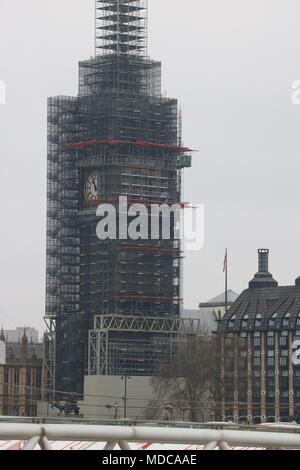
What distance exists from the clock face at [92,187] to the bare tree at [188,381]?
688 inches

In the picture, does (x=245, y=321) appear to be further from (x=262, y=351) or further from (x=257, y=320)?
(x=262, y=351)

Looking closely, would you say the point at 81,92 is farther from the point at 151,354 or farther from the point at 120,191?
the point at 151,354

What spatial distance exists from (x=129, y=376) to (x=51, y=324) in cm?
1388

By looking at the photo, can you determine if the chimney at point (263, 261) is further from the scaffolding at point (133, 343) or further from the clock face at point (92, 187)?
the clock face at point (92, 187)

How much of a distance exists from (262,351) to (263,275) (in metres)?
10.6

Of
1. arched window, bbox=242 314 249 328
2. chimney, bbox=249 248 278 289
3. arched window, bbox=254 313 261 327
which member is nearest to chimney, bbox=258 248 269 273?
chimney, bbox=249 248 278 289

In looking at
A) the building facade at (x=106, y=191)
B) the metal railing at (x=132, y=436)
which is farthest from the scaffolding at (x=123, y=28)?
the metal railing at (x=132, y=436)

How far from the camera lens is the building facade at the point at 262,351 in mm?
179875

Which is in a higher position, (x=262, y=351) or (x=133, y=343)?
(x=133, y=343)

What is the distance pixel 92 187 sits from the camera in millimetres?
179750

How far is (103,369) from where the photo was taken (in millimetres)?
171750

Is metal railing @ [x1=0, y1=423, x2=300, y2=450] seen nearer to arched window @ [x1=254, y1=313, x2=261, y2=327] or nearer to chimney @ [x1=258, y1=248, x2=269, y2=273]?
arched window @ [x1=254, y1=313, x2=261, y2=327]

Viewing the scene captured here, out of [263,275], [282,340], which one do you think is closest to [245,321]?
[282,340]

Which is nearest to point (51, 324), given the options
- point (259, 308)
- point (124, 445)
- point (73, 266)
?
point (73, 266)
